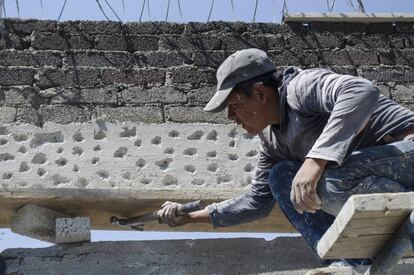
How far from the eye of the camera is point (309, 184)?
3.28m

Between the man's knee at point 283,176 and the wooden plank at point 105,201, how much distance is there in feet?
3.09

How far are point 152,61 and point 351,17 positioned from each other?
4.85 ft

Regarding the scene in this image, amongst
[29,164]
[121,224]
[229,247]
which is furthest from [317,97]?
[29,164]

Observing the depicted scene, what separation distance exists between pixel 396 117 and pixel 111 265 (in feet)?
5.87

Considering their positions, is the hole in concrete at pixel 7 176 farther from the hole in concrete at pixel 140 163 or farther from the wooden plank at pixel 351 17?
the wooden plank at pixel 351 17

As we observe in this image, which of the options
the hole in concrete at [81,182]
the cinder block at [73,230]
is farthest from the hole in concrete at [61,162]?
the cinder block at [73,230]

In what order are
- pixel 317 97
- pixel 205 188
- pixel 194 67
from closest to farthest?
pixel 317 97, pixel 205 188, pixel 194 67

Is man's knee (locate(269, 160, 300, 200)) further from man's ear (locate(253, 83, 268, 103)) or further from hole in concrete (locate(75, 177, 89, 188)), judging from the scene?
hole in concrete (locate(75, 177, 89, 188))

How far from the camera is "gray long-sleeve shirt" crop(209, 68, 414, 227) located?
3334 millimetres

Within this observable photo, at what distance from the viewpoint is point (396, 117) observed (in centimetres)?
365

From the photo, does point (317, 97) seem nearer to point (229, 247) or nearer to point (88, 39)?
point (229, 247)

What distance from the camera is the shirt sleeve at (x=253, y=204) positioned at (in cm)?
407

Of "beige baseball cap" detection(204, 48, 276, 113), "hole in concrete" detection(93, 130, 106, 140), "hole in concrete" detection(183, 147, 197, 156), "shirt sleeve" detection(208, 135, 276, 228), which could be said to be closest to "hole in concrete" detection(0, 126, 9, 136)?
"hole in concrete" detection(93, 130, 106, 140)

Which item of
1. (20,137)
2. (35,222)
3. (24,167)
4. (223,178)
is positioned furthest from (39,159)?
(223,178)
